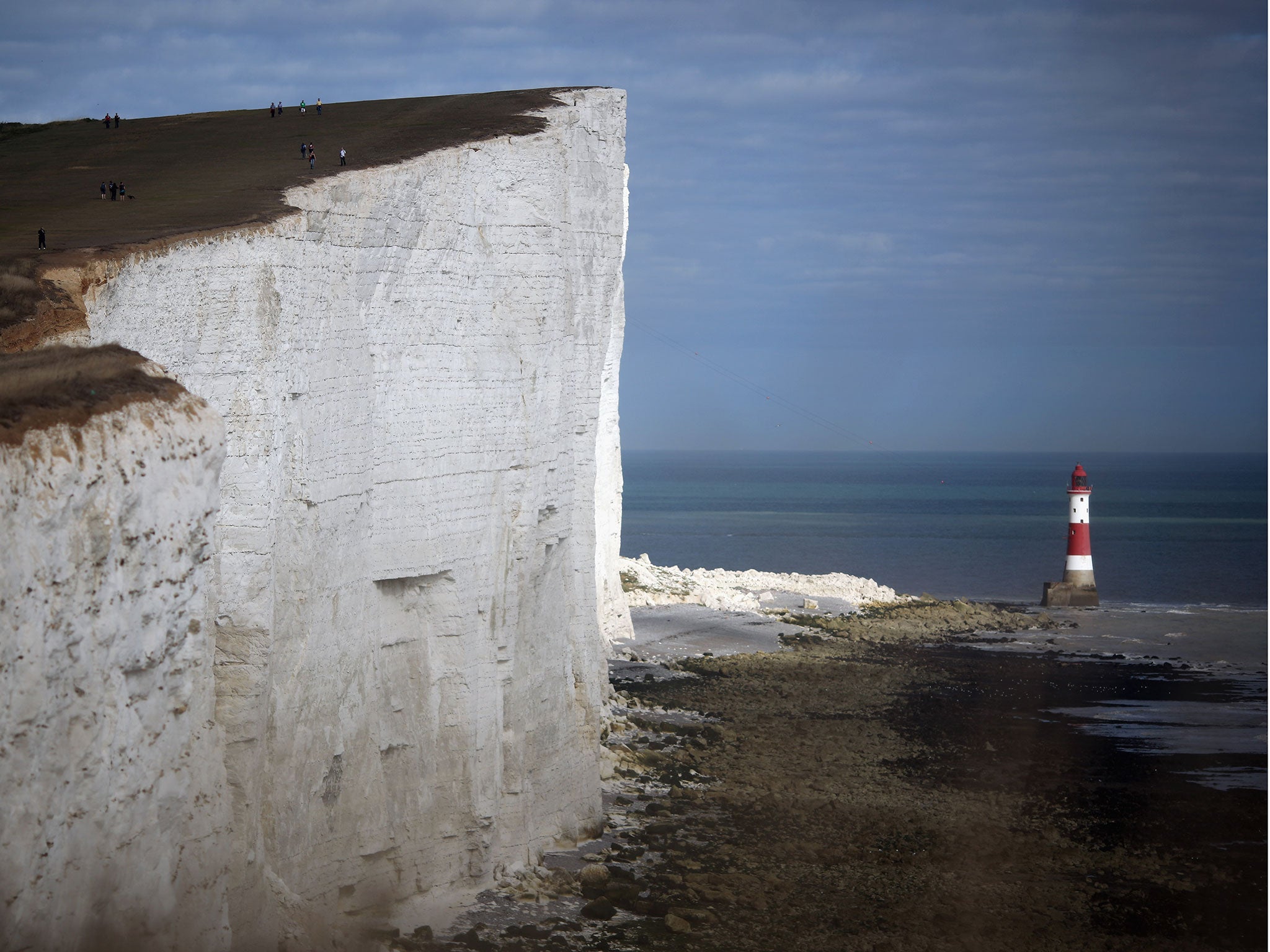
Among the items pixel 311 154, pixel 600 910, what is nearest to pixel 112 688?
pixel 600 910

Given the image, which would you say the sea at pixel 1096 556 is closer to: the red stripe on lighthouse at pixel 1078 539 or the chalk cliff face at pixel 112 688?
the red stripe on lighthouse at pixel 1078 539

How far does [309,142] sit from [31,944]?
46.0 feet

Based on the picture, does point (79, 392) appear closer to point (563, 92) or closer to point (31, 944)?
point (31, 944)

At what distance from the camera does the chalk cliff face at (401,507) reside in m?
11.6

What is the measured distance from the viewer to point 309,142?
19.4 meters

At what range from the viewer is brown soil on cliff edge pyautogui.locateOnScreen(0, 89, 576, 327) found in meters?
12.9

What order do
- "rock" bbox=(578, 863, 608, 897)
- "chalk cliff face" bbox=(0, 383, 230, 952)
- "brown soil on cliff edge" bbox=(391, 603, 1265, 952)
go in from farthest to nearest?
"rock" bbox=(578, 863, 608, 897), "brown soil on cliff edge" bbox=(391, 603, 1265, 952), "chalk cliff face" bbox=(0, 383, 230, 952)

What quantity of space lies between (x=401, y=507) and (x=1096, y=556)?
56680 mm

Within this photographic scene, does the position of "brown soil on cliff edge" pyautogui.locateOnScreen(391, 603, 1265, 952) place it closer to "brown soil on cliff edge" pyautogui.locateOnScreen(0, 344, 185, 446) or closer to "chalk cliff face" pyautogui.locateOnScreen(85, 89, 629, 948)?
"chalk cliff face" pyautogui.locateOnScreen(85, 89, 629, 948)

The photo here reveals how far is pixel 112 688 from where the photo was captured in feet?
28.8

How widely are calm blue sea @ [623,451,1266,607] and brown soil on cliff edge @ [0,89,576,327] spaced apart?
32.0m

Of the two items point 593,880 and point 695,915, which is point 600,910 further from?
point 695,915

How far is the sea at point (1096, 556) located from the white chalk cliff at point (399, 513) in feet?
38.0

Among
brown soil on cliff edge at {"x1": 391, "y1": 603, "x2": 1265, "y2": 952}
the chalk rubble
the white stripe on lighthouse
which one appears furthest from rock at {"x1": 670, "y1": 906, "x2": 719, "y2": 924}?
the white stripe on lighthouse
